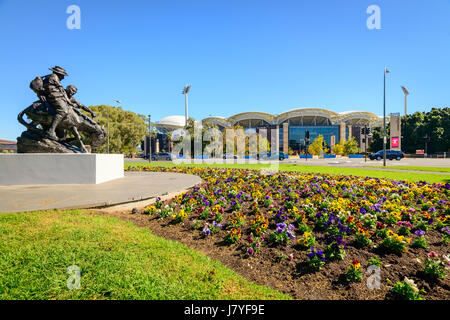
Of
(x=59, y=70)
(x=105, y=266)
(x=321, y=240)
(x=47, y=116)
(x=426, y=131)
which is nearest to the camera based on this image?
(x=105, y=266)

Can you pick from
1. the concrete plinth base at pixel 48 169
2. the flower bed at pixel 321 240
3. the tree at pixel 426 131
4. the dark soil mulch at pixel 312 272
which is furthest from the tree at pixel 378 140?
the concrete plinth base at pixel 48 169

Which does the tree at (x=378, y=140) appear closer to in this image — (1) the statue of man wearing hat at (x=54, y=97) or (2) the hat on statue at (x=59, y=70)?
(2) the hat on statue at (x=59, y=70)

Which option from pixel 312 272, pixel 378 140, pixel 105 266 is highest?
pixel 378 140

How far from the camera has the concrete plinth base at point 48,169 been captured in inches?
311

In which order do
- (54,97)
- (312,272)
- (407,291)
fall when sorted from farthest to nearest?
(54,97) → (312,272) → (407,291)

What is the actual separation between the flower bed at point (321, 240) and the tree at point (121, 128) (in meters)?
29.6

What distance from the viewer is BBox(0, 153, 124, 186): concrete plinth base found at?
7.91 m

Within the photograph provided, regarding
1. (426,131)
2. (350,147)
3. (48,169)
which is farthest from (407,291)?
(426,131)

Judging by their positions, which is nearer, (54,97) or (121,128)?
(54,97)

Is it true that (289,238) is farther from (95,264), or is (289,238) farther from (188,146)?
(188,146)

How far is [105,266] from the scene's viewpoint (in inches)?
108

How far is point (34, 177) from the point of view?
26.2 feet

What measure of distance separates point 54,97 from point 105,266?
27.9 feet

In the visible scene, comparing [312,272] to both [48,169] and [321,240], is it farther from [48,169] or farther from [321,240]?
[48,169]
